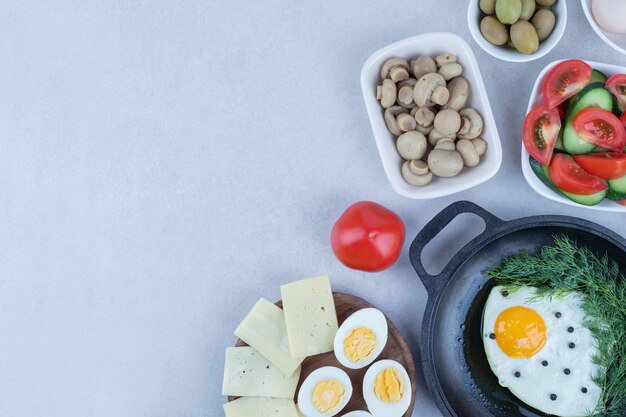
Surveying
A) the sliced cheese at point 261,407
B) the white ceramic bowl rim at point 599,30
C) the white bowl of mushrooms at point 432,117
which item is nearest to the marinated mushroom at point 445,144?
the white bowl of mushrooms at point 432,117

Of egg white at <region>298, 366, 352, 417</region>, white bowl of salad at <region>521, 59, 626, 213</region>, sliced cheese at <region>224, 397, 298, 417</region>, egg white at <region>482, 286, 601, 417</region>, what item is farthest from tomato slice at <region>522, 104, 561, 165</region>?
sliced cheese at <region>224, 397, 298, 417</region>

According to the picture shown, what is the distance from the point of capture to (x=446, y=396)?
5.18 feet

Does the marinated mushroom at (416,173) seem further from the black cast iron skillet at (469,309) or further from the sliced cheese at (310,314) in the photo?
the sliced cheese at (310,314)

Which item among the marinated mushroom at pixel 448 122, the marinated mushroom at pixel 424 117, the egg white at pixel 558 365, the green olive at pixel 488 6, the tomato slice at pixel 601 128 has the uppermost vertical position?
the green olive at pixel 488 6

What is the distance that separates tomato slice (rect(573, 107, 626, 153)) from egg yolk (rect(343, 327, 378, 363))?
0.61 metres

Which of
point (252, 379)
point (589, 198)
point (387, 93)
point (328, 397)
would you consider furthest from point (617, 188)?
point (252, 379)

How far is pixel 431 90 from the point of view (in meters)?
1.49

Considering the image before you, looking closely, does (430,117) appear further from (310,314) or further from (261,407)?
(261,407)

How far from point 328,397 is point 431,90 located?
698mm

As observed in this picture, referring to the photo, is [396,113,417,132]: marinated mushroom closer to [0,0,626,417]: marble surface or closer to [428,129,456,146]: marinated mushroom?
[428,129,456,146]: marinated mushroom

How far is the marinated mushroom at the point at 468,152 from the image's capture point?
58.9 inches

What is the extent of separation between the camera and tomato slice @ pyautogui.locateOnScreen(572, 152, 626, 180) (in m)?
1.39

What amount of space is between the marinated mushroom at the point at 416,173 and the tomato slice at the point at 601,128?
1.05 ft

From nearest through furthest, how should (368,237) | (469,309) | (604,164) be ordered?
(604,164) → (368,237) → (469,309)
